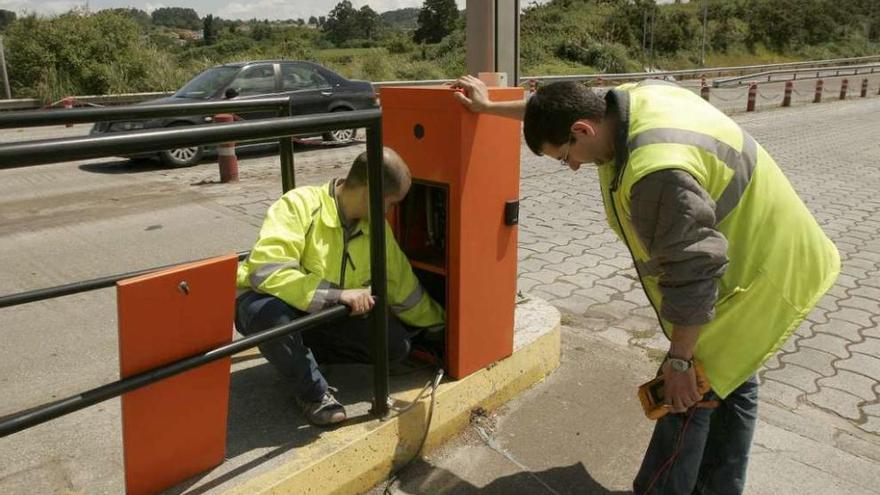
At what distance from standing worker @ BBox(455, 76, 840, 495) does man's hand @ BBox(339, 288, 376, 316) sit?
31.2 inches

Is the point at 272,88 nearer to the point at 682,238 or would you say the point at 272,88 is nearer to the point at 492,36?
the point at 492,36

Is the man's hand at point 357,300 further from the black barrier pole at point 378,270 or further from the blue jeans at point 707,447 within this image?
the blue jeans at point 707,447

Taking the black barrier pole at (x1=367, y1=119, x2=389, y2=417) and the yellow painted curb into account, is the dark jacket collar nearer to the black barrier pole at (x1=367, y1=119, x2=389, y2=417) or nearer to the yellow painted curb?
the black barrier pole at (x1=367, y1=119, x2=389, y2=417)

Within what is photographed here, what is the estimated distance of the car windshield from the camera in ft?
32.9

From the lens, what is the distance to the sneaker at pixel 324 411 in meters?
2.45

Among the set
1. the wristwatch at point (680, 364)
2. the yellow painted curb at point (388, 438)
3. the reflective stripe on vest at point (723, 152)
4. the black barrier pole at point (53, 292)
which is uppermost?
the reflective stripe on vest at point (723, 152)

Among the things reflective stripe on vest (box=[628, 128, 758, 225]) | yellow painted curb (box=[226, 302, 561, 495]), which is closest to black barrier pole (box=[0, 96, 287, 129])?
yellow painted curb (box=[226, 302, 561, 495])

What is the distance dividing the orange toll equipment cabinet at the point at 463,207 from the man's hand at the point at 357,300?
46 cm

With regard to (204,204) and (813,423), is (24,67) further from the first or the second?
(813,423)

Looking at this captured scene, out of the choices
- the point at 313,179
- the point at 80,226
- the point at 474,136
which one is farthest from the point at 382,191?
the point at 313,179

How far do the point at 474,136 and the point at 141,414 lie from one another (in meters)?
1.48

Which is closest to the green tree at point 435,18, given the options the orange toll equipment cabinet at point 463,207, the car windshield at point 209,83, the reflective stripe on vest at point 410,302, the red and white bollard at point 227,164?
the car windshield at point 209,83

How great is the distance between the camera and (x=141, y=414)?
199cm

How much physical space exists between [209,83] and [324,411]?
8.96 meters
